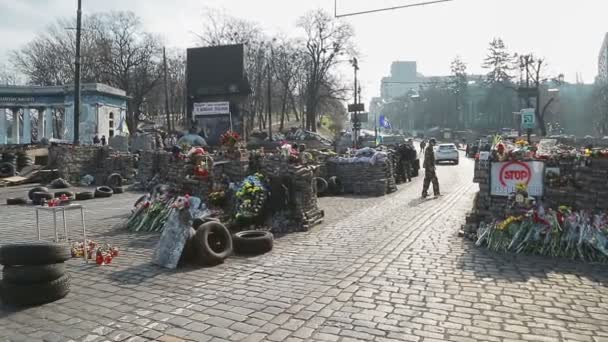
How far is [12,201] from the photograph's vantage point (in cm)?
1562

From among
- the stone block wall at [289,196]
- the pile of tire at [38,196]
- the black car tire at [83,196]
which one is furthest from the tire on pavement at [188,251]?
the black car tire at [83,196]

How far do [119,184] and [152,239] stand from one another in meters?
13.4

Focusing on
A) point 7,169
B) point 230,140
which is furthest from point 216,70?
point 230,140

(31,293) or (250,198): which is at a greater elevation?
(250,198)

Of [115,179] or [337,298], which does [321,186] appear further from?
[115,179]

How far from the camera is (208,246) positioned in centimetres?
733

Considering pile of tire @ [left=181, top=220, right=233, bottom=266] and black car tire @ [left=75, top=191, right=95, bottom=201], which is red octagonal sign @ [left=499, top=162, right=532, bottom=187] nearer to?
pile of tire @ [left=181, top=220, right=233, bottom=266]

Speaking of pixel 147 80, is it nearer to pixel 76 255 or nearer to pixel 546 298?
pixel 76 255

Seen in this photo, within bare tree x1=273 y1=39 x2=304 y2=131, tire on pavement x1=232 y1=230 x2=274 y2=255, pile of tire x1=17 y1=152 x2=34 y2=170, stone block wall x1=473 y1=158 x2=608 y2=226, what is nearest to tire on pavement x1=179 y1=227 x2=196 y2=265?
tire on pavement x1=232 y1=230 x2=274 y2=255

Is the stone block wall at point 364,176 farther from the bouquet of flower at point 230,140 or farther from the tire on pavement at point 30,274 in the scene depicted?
the tire on pavement at point 30,274

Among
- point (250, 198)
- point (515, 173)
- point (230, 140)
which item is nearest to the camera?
point (515, 173)

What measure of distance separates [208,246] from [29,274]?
2566mm

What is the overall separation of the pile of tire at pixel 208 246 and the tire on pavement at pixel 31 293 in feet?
6.85

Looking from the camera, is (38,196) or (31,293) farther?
(38,196)
